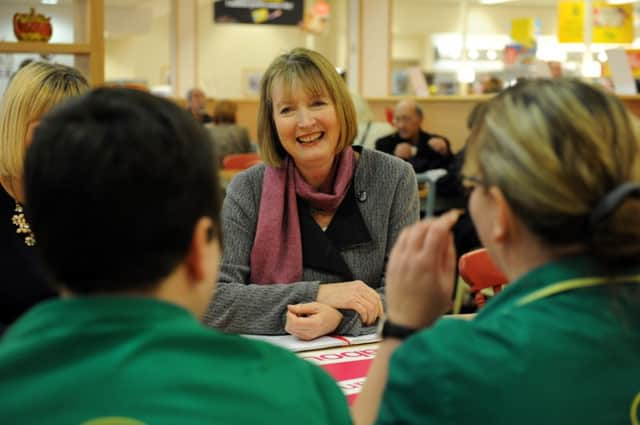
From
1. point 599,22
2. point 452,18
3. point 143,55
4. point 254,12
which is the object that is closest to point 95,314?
point 254,12

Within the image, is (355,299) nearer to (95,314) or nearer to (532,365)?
(532,365)

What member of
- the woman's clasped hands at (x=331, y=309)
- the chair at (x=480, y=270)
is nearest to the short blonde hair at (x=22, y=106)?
the woman's clasped hands at (x=331, y=309)

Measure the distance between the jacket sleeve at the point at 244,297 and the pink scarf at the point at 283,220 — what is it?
46 mm

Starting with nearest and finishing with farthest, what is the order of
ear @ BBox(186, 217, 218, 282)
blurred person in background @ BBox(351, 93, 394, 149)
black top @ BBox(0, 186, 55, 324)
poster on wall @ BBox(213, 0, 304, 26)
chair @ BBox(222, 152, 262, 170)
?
1. ear @ BBox(186, 217, 218, 282)
2. black top @ BBox(0, 186, 55, 324)
3. chair @ BBox(222, 152, 262, 170)
4. blurred person in background @ BBox(351, 93, 394, 149)
5. poster on wall @ BBox(213, 0, 304, 26)

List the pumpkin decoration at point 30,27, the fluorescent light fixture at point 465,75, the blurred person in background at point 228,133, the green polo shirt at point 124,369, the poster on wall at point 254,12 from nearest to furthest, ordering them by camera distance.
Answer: the green polo shirt at point 124,369 < the pumpkin decoration at point 30,27 < the blurred person in background at point 228,133 < the poster on wall at point 254,12 < the fluorescent light fixture at point 465,75

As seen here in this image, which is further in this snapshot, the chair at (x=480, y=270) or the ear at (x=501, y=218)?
the chair at (x=480, y=270)

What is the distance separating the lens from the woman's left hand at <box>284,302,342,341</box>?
191cm

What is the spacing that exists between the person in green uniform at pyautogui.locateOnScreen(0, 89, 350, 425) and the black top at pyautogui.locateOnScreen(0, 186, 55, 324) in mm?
→ 1153

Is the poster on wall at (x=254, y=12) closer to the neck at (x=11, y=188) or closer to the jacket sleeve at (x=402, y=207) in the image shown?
the jacket sleeve at (x=402, y=207)

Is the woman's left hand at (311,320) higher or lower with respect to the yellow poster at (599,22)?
Result: lower

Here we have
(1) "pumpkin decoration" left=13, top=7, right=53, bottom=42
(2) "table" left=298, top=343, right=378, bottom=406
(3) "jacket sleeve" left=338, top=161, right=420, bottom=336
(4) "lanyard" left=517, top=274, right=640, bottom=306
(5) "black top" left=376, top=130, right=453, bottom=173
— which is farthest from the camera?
(5) "black top" left=376, top=130, right=453, bottom=173

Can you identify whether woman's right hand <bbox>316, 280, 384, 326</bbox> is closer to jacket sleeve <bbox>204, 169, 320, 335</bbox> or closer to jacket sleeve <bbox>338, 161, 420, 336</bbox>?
jacket sleeve <bbox>204, 169, 320, 335</bbox>

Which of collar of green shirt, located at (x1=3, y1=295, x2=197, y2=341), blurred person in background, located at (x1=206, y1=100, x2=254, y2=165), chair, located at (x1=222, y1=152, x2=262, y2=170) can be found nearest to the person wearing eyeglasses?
chair, located at (x1=222, y1=152, x2=262, y2=170)

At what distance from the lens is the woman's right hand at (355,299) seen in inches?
77.5
